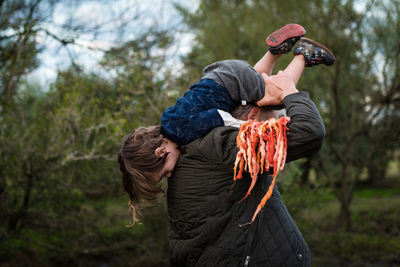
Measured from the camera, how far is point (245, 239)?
1771 millimetres

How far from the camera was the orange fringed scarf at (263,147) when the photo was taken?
1.50m

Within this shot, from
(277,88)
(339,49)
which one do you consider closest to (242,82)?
(277,88)

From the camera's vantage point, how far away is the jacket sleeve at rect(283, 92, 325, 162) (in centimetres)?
150

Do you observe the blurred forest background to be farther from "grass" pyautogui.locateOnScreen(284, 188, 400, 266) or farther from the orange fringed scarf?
the orange fringed scarf

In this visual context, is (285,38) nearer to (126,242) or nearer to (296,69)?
(296,69)

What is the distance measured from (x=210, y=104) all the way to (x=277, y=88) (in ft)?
1.10

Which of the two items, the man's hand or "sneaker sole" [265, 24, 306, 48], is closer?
the man's hand

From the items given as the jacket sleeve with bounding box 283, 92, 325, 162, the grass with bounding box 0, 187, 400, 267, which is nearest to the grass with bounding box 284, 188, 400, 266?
the grass with bounding box 0, 187, 400, 267

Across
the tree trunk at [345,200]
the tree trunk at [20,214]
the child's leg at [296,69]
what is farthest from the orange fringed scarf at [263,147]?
the tree trunk at [345,200]

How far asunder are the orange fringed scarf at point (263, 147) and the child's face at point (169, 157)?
0.44 metres

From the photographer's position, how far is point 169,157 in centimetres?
192

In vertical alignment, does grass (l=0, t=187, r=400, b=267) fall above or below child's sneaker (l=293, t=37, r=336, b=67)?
below

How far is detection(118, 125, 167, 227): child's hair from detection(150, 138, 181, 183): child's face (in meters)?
0.02

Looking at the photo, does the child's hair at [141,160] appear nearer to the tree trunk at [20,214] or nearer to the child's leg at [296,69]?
the child's leg at [296,69]
